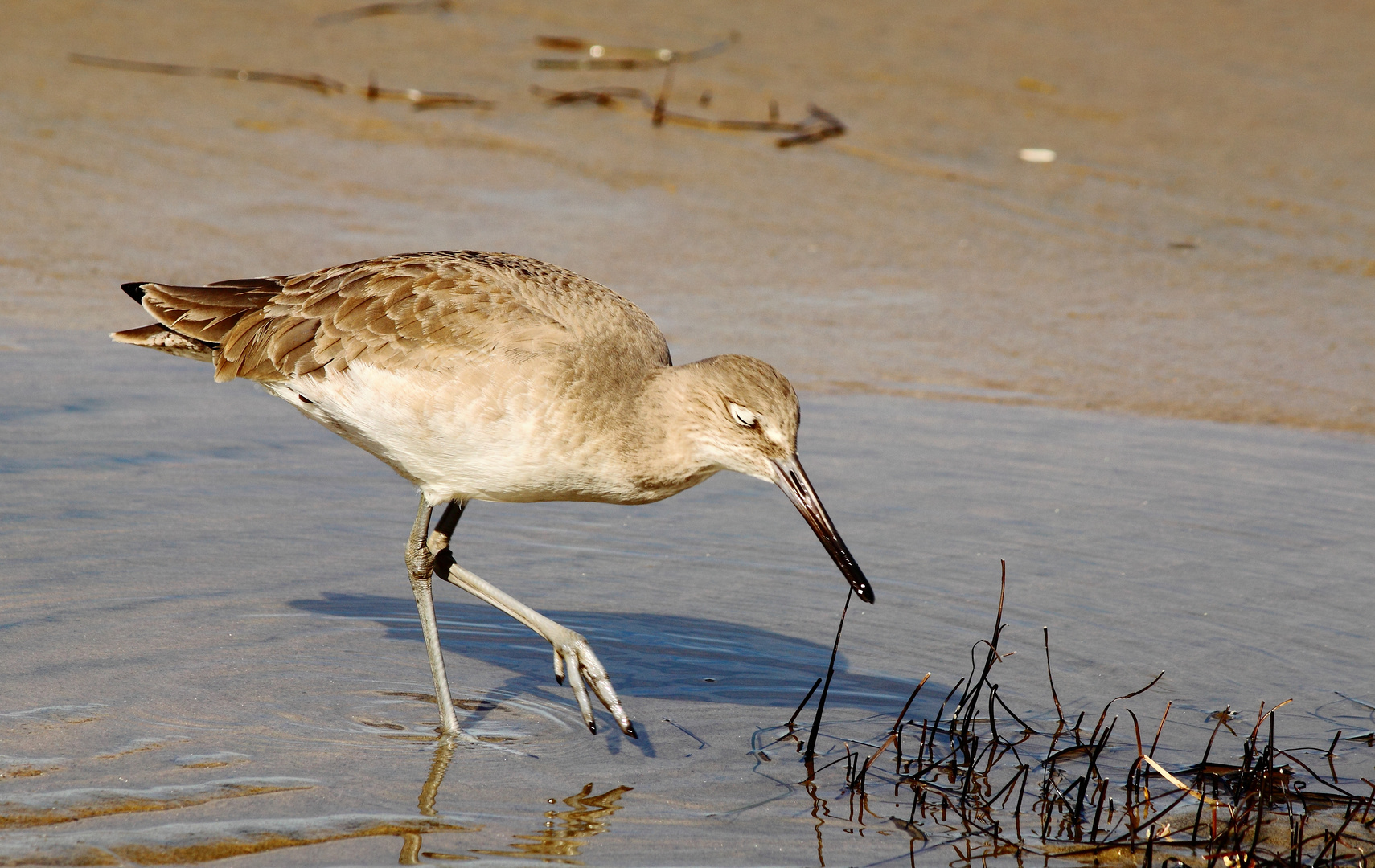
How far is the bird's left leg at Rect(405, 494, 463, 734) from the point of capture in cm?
464

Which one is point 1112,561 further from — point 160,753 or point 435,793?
point 160,753

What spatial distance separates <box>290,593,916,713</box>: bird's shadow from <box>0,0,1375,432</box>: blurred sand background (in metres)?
2.73

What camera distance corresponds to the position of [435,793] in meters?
4.11

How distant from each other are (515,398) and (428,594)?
787 mm

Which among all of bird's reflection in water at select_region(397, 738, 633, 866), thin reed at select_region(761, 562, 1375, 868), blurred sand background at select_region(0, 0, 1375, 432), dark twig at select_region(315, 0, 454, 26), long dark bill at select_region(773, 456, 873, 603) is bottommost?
bird's reflection in water at select_region(397, 738, 633, 866)

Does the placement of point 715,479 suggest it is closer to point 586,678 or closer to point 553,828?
Answer: point 586,678

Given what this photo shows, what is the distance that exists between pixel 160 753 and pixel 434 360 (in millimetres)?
1471

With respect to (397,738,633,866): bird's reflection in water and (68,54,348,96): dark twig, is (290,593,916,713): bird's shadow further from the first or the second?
(68,54,348,96): dark twig

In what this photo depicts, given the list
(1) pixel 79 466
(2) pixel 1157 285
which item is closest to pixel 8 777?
(1) pixel 79 466

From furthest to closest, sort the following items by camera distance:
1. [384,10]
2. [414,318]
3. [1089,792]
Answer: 1. [384,10]
2. [414,318]
3. [1089,792]

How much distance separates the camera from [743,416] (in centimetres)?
475

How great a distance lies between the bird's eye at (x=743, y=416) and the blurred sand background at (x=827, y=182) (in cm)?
312

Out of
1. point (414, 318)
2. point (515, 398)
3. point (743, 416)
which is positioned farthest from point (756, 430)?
point (414, 318)

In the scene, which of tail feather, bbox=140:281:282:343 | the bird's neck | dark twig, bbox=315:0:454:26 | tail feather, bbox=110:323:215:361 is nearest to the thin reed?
the bird's neck
